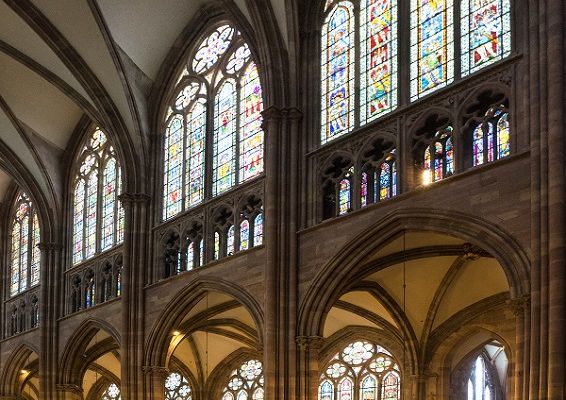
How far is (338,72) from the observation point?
1977 centimetres

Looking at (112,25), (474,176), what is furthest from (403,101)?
(112,25)

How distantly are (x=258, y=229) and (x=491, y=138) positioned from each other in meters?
6.49

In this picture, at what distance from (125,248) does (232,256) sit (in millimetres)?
4606

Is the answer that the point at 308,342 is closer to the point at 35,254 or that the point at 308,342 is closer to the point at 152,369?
the point at 152,369

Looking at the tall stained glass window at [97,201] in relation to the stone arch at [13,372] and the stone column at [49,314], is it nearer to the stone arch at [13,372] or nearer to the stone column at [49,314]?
the stone column at [49,314]

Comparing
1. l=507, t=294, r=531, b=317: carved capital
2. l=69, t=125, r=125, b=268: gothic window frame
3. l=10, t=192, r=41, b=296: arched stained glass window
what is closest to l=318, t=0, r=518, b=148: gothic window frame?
l=507, t=294, r=531, b=317: carved capital

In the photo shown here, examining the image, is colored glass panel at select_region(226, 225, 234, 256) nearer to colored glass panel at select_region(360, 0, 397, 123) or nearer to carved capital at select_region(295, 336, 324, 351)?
carved capital at select_region(295, 336, 324, 351)

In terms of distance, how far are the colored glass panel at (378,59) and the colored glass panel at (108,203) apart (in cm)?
1066

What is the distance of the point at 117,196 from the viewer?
25453 millimetres

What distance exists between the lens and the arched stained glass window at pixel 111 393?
31938 millimetres

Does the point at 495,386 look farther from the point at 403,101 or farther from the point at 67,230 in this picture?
the point at 67,230

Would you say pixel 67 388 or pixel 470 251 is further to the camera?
pixel 67 388

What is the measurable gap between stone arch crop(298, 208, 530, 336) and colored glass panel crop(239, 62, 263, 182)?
12.7 feet

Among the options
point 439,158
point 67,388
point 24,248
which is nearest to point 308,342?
point 439,158
